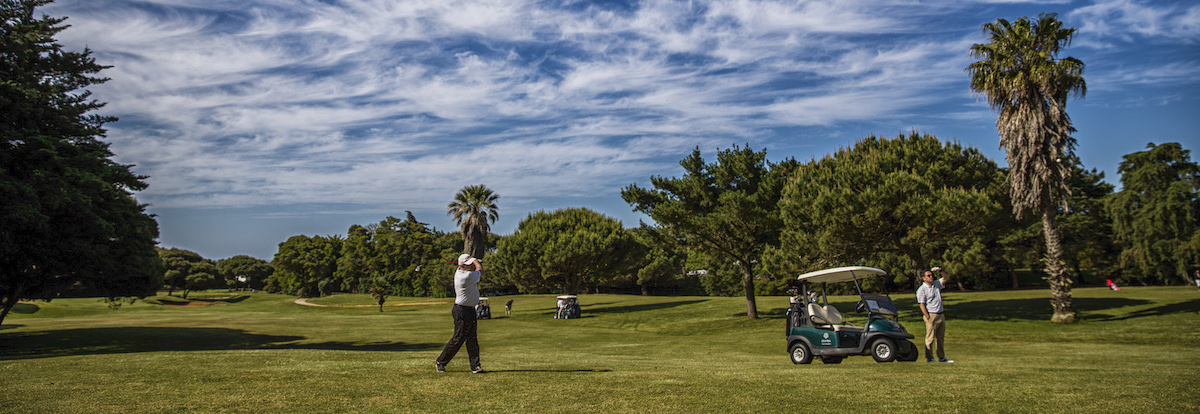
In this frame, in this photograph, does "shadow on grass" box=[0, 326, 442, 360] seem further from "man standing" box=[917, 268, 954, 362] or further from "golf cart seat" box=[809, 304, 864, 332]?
"man standing" box=[917, 268, 954, 362]

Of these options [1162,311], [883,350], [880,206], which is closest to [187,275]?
[880,206]

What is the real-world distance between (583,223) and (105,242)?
42.2 m

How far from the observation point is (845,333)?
13453 millimetres

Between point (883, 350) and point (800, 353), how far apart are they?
1.72m

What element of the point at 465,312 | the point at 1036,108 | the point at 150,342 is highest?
the point at 1036,108

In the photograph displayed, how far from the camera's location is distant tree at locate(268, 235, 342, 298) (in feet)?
306

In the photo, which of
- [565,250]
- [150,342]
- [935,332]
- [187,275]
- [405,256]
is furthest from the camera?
[187,275]

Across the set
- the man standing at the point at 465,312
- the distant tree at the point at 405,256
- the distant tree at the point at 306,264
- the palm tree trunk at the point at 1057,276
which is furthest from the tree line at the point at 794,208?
the distant tree at the point at 306,264

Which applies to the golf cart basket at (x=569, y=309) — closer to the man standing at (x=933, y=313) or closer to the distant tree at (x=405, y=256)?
the man standing at (x=933, y=313)

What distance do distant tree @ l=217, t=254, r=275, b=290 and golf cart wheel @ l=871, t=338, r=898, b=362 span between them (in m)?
131

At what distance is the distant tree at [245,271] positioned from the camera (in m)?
124

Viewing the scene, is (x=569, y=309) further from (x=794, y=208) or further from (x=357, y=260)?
(x=357, y=260)

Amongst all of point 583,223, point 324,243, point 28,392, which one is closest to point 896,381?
point 28,392

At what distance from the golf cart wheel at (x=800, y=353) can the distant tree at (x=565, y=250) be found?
137 ft
